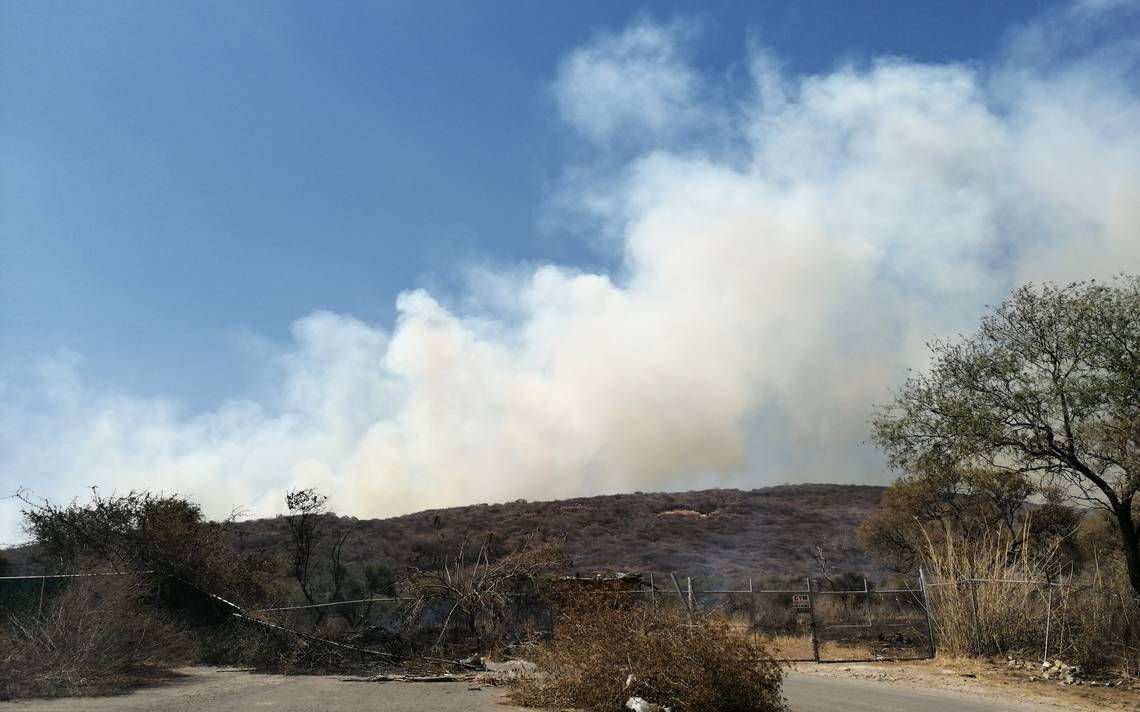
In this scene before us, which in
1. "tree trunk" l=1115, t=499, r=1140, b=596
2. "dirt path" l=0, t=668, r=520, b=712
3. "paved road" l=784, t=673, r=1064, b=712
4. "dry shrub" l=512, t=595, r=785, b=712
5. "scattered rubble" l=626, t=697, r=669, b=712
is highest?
"tree trunk" l=1115, t=499, r=1140, b=596

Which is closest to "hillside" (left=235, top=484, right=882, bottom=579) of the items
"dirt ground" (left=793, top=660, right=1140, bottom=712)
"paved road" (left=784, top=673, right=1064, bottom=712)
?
"dirt ground" (left=793, top=660, right=1140, bottom=712)

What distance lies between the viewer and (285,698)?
41.5 feet

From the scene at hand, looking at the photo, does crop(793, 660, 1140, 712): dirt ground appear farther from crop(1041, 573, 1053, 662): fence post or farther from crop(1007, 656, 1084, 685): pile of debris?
crop(1041, 573, 1053, 662): fence post

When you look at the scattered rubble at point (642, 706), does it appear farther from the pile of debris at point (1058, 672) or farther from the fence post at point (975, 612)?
the fence post at point (975, 612)

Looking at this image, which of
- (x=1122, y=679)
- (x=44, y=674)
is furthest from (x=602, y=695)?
(x=1122, y=679)

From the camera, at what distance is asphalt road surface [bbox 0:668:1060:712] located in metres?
11.6

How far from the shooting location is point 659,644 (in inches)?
447

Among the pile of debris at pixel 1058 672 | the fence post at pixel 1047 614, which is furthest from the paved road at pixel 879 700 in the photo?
the fence post at pixel 1047 614

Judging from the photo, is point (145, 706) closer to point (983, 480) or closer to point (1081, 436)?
point (1081, 436)

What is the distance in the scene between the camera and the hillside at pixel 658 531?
48.9 metres

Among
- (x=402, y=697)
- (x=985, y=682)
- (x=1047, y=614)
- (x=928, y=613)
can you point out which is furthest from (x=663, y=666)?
(x=928, y=613)

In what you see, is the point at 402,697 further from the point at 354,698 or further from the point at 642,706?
the point at 642,706

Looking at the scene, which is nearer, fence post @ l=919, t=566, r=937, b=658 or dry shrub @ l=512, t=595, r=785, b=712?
dry shrub @ l=512, t=595, r=785, b=712

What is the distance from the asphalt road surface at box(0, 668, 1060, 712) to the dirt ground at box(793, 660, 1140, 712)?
3.11 ft
